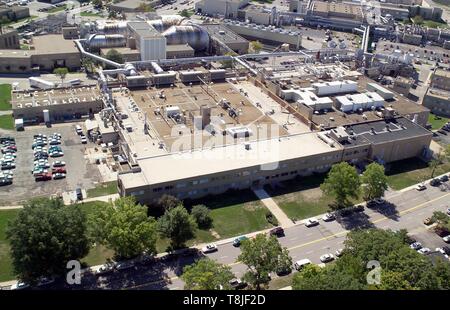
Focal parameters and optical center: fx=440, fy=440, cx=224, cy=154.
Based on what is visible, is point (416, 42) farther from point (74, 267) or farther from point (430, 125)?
point (74, 267)

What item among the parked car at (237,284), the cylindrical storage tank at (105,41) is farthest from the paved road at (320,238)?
the cylindrical storage tank at (105,41)

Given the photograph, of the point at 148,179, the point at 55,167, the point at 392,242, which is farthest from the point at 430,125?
the point at 55,167

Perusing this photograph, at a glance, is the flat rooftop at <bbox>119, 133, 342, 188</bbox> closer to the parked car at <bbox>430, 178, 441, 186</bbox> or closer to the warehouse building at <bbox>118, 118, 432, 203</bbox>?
the warehouse building at <bbox>118, 118, 432, 203</bbox>

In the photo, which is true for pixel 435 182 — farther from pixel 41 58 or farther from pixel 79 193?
pixel 41 58

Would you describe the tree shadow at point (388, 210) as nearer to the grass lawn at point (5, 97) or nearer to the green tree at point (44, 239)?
the green tree at point (44, 239)

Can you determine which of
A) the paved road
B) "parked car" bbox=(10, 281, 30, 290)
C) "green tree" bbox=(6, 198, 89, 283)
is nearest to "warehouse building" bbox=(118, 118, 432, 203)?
the paved road

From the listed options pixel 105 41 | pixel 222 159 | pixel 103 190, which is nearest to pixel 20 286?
pixel 103 190
